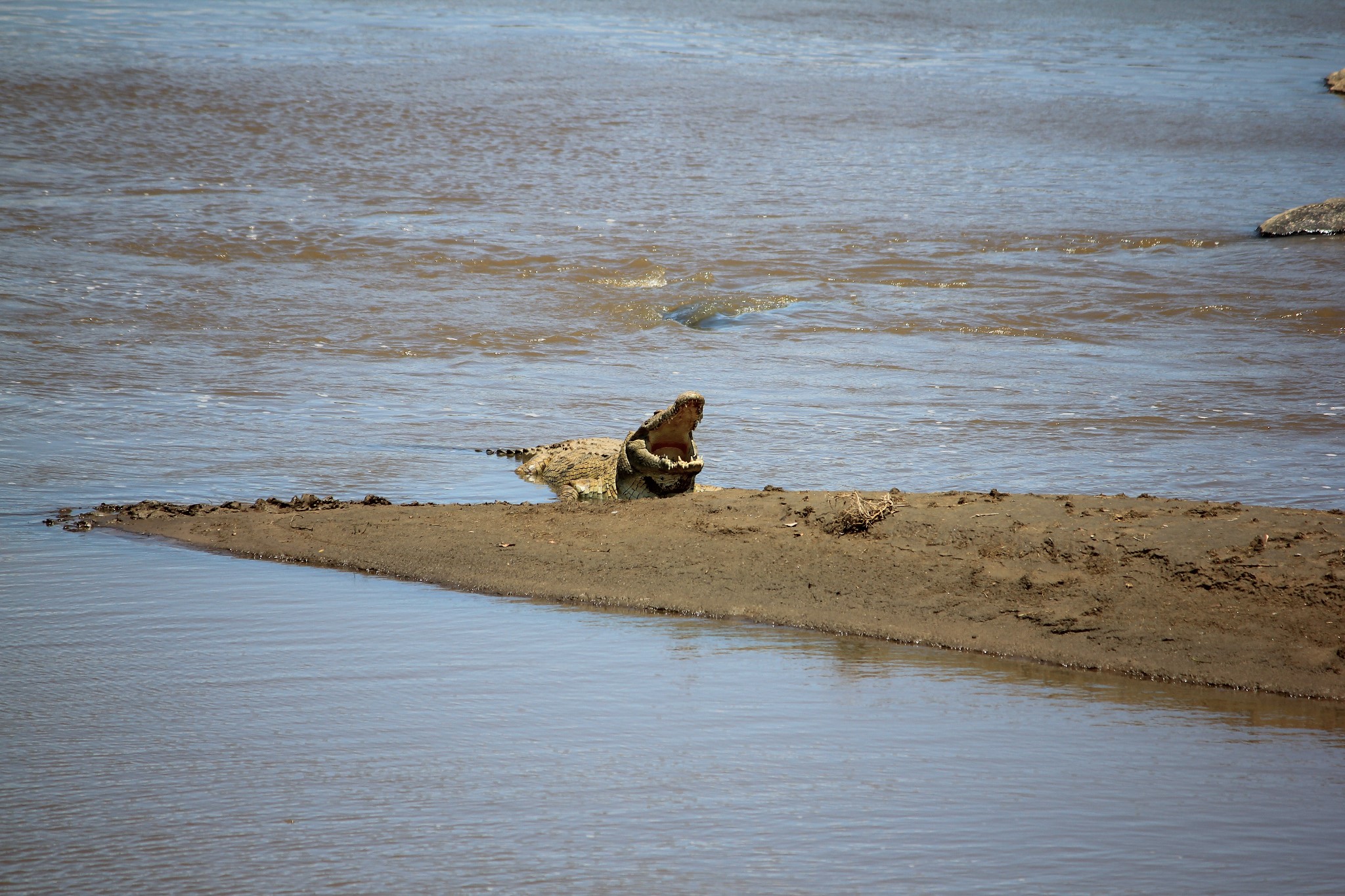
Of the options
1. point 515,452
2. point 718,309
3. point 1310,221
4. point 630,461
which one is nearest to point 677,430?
point 630,461

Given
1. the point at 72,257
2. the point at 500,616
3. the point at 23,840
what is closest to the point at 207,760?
the point at 23,840

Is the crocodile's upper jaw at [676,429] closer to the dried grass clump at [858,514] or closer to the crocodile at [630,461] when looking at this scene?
the crocodile at [630,461]

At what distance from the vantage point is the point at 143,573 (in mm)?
5441

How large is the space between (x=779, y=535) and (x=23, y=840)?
315 cm

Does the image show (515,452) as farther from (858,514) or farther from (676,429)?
(858,514)

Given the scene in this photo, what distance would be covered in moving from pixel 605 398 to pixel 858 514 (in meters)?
4.71

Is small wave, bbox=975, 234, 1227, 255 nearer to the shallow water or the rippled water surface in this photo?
the rippled water surface

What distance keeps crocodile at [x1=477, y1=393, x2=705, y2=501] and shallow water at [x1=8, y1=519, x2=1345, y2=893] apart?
5.50 feet

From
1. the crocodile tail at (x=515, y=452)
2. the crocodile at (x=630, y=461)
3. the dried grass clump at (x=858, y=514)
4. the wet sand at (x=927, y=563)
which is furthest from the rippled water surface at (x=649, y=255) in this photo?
the dried grass clump at (x=858, y=514)

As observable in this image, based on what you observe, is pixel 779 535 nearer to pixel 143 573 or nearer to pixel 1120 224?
pixel 143 573

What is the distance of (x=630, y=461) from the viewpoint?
22.2ft

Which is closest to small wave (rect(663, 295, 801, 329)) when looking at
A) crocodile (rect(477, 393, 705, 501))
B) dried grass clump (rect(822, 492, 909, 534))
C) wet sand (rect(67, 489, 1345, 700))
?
crocodile (rect(477, 393, 705, 501))

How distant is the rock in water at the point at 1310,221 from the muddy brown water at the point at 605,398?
32 centimetres

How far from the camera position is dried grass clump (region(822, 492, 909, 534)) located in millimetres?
5359
